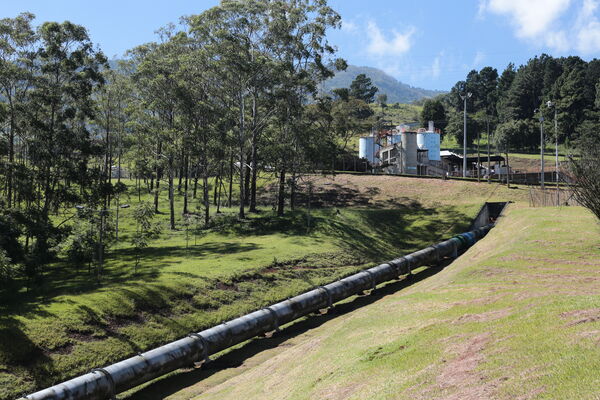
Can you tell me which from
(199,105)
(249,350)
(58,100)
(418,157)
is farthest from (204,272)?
(418,157)

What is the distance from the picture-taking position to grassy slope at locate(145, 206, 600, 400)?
15.4 meters

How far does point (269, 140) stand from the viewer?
72.2 meters

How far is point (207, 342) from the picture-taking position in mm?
32594

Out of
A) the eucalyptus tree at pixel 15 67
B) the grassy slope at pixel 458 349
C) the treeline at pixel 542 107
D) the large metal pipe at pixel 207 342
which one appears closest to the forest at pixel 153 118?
the eucalyptus tree at pixel 15 67

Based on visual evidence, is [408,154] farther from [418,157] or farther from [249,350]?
[249,350]

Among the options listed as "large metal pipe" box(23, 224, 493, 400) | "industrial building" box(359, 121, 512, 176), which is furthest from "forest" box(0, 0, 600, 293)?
"industrial building" box(359, 121, 512, 176)

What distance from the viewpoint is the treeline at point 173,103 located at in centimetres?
5109

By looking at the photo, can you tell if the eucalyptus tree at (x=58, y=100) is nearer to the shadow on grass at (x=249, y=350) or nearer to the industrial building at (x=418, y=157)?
the shadow on grass at (x=249, y=350)

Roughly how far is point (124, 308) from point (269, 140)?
1598 inches

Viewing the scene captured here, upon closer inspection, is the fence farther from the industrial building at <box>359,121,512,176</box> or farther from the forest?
the industrial building at <box>359,121,512,176</box>

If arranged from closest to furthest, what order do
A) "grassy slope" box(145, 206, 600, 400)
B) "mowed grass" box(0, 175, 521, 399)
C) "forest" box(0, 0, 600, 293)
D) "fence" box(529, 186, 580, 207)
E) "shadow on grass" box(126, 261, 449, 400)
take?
"grassy slope" box(145, 206, 600, 400)
"shadow on grass" box(126, 261, 449, 400)
"mowed grass" box(0, 175, 521, 399)
"forest" box(0, 0, 600, 293)
"fence" box(529, 186, 580, 207)

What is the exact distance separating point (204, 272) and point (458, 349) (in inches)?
1153

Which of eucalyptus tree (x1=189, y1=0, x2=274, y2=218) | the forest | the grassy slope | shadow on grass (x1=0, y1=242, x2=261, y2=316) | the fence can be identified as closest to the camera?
the grassy slope

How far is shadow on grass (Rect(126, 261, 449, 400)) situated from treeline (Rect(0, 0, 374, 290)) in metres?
18.4
